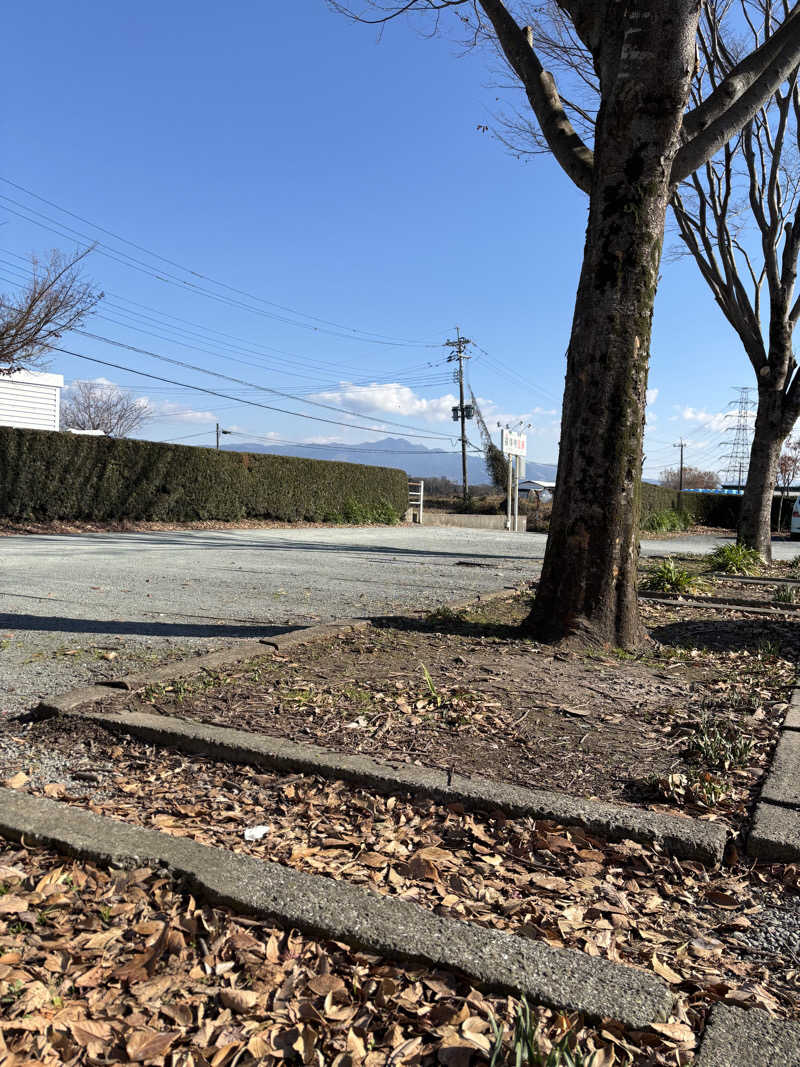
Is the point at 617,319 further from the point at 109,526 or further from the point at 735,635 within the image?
the point at 109,526

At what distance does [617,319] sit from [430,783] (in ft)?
10.0

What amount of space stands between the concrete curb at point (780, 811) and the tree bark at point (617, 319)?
165cm

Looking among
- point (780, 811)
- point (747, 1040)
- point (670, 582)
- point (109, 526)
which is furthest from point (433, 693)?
point (109, 526)

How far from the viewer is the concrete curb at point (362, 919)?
158cm

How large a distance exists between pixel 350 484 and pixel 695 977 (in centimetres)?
2313

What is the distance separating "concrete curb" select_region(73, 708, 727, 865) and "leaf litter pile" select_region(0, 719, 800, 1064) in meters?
0.04

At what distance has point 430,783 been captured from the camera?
2578mm

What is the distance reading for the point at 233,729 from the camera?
3021 mm

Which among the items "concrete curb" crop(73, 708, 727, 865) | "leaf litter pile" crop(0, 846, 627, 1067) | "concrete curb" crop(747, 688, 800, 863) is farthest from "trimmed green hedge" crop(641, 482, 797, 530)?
"leaf litter pile" crop(0, 846, 627, 1067)

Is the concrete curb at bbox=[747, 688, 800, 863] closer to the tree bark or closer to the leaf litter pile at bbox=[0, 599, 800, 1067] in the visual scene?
the leaf litter pile at bbox=[0, 599, 800, 1067]

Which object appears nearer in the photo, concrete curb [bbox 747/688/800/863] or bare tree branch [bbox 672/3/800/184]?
concrete curb [bbox 747/688/800/863]

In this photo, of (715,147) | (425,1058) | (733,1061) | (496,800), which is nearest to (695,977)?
(733,1061)

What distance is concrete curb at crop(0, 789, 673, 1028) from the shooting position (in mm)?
1581

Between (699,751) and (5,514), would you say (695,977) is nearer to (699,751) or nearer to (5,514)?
(699,751)
